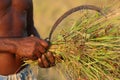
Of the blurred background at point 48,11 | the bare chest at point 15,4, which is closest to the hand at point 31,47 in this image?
the bare chest at point 15,4

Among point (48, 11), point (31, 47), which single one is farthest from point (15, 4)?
point (48, 11)

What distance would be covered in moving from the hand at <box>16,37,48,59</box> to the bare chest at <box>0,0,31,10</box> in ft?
1.28

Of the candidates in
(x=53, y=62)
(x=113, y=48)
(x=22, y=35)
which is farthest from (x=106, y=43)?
(x=22, y=35)

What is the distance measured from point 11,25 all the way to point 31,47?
45cm

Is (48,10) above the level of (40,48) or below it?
above

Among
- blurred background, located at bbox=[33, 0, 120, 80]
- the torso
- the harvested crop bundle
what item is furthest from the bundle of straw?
blurred background, located at bbox=[33, 0, 120, 80]

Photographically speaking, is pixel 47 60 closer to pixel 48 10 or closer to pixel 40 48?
pixel 40 48

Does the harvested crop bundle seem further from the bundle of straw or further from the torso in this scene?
the torso

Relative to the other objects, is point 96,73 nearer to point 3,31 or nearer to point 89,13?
point 89,13

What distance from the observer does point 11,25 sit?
394 cm

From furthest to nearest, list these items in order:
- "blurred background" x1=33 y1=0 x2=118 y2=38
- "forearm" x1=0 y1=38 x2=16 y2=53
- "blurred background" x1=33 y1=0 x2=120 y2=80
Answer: "blurred background" x1=33 y1=0 x2=118 y2=38 → "blurred background" x1=33 y1=0 x2=120 y2=80 → "forearm" x1=0 y1=38 x2=16 y2=53

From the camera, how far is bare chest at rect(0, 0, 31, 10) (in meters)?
3.89

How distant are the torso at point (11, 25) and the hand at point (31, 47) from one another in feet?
0.89

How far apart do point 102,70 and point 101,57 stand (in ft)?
0.26
